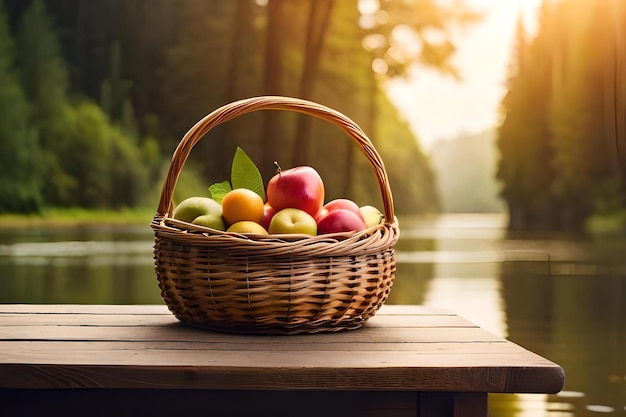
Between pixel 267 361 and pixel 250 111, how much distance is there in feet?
1.18

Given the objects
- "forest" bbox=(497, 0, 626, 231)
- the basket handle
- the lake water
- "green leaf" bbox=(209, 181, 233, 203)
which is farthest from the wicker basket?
"forest" bbox=(497, 0, 626, 231)

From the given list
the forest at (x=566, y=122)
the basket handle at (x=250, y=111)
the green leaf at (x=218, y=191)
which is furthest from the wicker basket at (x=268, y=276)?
the forest at (x=566, y=122)

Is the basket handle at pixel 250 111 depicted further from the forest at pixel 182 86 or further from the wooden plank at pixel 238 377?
the forest at pixel 182 86

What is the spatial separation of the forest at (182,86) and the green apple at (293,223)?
6690mm

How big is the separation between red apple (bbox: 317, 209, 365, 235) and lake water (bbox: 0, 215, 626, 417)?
141cm

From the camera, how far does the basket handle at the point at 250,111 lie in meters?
1.04

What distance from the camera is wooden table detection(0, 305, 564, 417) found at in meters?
0.78

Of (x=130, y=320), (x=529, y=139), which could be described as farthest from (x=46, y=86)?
(x=130, y=320)

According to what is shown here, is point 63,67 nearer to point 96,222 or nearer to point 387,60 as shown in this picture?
point 96,222

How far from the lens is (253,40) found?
821 cm

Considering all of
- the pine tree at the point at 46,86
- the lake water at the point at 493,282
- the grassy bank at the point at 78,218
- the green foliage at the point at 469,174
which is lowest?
the lake water at the point at 493,282

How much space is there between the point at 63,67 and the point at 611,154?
5825mm

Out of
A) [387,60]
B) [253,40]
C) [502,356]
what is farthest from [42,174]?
[502,356]

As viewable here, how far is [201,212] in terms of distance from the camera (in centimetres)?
103
